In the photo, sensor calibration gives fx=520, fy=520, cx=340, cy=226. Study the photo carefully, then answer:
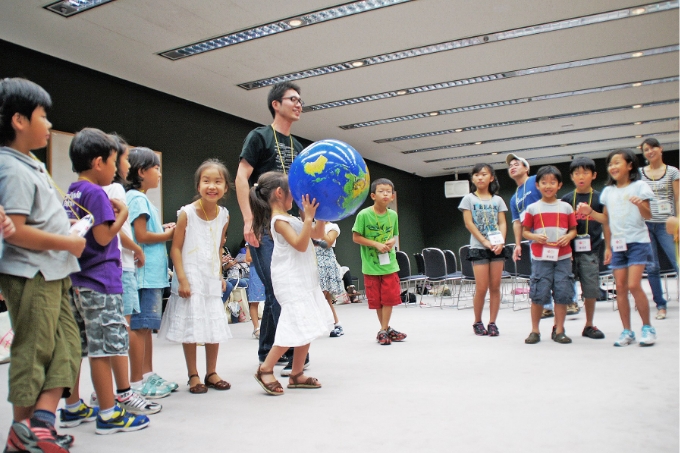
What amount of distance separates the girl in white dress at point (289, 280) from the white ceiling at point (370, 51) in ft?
10.1

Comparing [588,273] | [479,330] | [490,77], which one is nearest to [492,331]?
[479,330]

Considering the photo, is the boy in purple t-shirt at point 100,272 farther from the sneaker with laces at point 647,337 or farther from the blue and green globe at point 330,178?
the sneaker with laces at point 647,337

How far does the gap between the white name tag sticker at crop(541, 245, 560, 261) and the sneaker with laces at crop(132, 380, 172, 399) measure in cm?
265

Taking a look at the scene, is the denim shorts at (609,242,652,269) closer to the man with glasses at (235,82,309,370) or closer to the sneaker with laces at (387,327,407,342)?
the sneaker with laces at (387,327,407,342)

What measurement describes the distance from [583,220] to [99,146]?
333 centimetres

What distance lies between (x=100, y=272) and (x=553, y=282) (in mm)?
3044

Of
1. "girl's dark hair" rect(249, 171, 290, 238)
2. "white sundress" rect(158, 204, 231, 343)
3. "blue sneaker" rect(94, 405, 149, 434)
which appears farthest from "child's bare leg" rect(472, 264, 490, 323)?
"blue sneaker" rect(94, 405, 149, 434)

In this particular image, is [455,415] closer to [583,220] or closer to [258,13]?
[583,220]

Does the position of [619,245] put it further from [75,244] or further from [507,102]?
[507,102]

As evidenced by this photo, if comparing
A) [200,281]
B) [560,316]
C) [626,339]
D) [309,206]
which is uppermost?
[309,206]

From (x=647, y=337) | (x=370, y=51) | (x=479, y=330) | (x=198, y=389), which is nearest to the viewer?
(x=198, y=389)

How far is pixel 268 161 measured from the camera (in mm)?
2889

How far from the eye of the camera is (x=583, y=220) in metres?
3.88

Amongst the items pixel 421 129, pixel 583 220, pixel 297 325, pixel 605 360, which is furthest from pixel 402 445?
pixel 421 129
